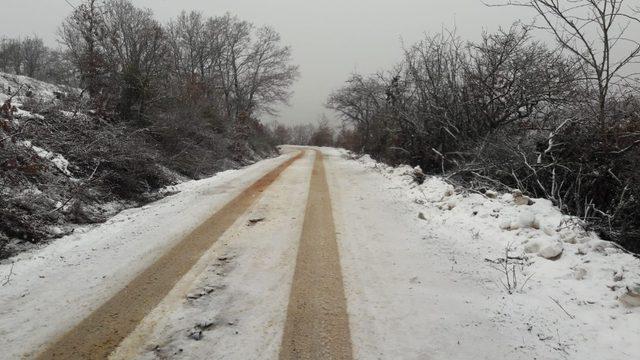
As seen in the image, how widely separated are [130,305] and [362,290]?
8.07ft

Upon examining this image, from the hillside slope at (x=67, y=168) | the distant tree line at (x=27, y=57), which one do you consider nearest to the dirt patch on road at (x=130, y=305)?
the hillside slope at (x=67, y=168)

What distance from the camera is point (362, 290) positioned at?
16.0ft

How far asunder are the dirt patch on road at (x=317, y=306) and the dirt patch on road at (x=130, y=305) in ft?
4.65

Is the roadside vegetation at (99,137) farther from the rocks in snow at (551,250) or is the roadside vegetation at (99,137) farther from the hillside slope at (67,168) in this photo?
the rocks in snow at (551,250)

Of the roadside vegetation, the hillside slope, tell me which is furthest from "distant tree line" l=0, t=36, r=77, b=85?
the hillside slope

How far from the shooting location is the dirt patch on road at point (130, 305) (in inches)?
142

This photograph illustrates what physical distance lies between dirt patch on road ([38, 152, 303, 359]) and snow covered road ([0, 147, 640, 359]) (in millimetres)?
103

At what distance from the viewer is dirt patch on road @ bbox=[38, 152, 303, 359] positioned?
3613 mm

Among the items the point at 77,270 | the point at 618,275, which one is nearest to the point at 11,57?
the point at 77,270

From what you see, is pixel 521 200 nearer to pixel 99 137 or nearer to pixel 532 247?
pixel 532 247

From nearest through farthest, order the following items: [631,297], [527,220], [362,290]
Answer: [631,297] → [362,290] → [527,220]

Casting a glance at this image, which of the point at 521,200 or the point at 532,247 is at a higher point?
the point at 521,200

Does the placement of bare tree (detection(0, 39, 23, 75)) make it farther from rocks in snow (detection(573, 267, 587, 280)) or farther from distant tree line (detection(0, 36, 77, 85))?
rocks in snow (detection(573, 267, 587, 280))

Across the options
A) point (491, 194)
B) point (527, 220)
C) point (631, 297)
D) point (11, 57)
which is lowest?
point (631, 297)
